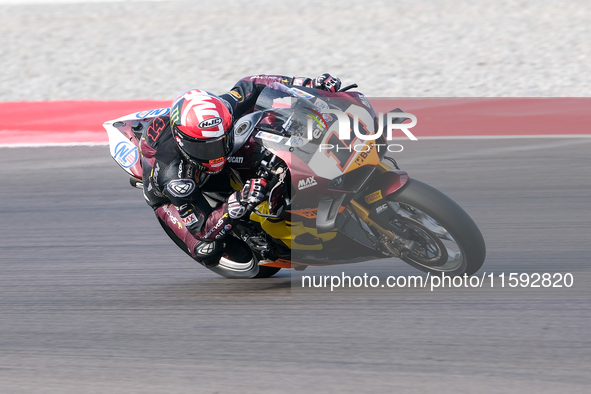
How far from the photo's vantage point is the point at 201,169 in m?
4.48

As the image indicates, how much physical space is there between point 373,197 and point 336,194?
20 centimetres

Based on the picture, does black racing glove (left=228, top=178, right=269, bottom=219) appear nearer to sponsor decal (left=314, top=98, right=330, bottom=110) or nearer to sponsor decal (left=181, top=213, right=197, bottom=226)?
sponsor decal (left=181, top=213, right=197, bottom=226)

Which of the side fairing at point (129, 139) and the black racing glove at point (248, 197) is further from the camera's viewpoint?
the side fairing at point (129, 139)

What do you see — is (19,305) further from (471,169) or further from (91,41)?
(91,41)

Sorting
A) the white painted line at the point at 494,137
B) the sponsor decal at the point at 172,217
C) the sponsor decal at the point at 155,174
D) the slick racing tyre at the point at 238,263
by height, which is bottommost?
the white painted line at the point at 494,137

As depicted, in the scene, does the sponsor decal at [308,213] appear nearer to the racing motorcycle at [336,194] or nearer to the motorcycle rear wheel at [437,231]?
the racing motorcycle at [336,194]

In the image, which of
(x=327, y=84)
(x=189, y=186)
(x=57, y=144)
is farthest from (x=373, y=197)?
(x=57, y=144)

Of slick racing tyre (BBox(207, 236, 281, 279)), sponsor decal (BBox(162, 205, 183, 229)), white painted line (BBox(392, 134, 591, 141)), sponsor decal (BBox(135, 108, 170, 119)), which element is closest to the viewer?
sponsor decal (BBox(162, 205, 183, 229))

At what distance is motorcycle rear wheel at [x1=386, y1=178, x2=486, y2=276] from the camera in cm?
418

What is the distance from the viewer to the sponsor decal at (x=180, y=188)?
4.48 metres

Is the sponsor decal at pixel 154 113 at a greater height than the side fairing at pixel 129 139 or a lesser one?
greater

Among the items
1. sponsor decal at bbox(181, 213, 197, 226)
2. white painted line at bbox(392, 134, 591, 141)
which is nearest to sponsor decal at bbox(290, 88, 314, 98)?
sponsor decal at bbox(181, 213, 197, 226)

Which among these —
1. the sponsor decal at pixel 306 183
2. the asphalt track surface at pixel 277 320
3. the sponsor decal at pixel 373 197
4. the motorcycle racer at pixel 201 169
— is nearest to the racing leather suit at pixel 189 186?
the motorcycle racer at pixel 201 169

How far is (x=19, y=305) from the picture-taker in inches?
195
